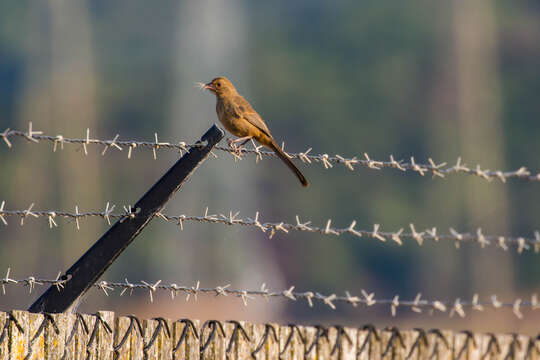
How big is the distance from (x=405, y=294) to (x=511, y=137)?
9749 millimetres

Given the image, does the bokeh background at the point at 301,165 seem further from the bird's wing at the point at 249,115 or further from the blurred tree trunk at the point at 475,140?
the bird's wing at the point at 249,115

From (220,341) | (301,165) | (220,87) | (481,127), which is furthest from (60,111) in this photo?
(220,341)

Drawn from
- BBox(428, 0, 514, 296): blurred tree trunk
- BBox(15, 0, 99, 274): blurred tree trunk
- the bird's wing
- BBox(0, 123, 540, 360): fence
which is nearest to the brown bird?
the bird's wing

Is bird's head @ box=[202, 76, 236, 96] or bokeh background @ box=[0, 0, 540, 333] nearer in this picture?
bird's head @ box=[202, 76, 236, 96]

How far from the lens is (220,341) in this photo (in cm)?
534

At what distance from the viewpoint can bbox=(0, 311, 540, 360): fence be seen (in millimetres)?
4926

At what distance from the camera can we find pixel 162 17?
233 feet

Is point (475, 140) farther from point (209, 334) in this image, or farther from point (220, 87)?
point (209, 334)

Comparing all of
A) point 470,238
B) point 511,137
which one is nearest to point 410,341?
point 470,238

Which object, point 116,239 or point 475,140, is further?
point 475,140

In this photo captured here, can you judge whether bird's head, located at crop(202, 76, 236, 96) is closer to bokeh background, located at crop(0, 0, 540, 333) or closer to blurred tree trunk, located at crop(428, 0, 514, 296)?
bokeh background, located at crop(0, 0, 540, 333)

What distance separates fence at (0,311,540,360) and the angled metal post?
210 mm

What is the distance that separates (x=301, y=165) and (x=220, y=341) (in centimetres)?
3711

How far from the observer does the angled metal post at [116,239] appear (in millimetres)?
5215
